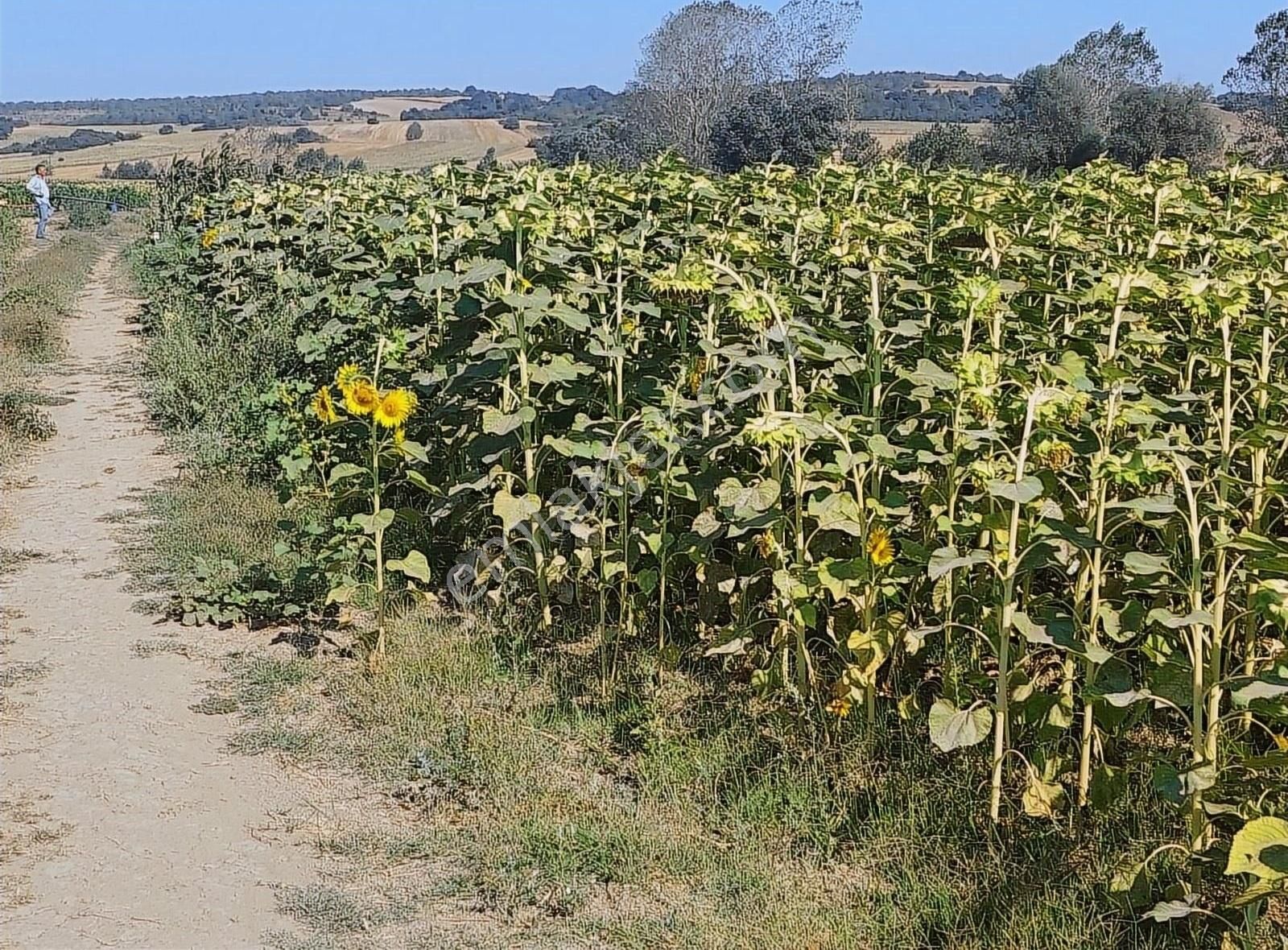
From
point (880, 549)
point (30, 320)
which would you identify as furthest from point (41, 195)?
point (880, 549)

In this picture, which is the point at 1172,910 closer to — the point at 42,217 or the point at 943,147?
the point at 943,147

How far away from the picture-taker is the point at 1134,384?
3.31 m

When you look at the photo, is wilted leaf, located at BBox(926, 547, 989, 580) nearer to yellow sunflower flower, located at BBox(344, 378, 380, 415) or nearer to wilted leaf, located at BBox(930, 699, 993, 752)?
wilted leaf, located at BBox(930, 699, 993, 752)

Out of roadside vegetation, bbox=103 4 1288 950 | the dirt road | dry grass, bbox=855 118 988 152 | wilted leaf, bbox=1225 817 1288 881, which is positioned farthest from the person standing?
wilted leaf, bbox=1225 817 1288 881

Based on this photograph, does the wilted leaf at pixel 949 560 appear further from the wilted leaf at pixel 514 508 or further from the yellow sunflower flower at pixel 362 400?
the yellow sunflower flower at pixel 362 400

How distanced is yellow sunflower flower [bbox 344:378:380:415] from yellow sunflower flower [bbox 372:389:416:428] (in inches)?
0.7

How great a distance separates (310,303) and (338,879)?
14.3 feet

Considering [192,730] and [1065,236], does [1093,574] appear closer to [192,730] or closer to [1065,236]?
[1065,236]

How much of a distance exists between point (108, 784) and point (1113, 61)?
37819 millimetres

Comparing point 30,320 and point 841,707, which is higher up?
point 30,320

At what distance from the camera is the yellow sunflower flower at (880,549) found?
3.45m

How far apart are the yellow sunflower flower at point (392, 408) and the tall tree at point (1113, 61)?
1289 inches

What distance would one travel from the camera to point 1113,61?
120ft

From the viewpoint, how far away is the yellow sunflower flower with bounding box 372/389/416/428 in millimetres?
4438
